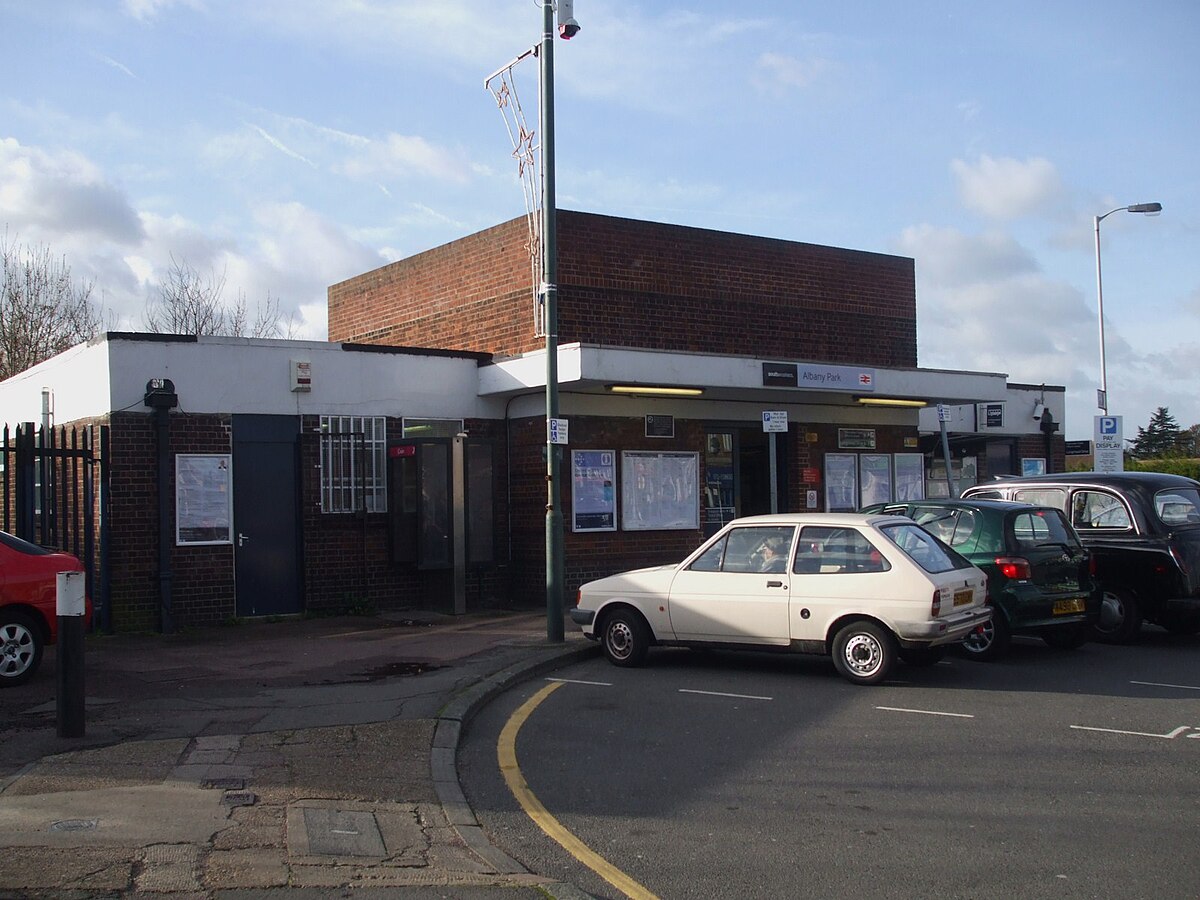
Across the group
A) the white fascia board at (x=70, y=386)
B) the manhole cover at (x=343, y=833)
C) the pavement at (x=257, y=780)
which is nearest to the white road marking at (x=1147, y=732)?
the pavement at (x=257, y=780)

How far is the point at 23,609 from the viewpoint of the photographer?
10383 mm

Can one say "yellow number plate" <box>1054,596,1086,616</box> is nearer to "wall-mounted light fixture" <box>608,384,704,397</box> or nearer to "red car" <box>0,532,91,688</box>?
"wall-mounted light fixture" <box>608,384,704,397</box>

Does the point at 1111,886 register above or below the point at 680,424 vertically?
below

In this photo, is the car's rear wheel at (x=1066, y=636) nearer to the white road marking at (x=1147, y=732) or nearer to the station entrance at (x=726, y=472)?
the white road marking at (x=1147, y=732)

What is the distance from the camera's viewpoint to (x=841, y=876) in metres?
5.55

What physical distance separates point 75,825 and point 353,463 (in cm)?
1095

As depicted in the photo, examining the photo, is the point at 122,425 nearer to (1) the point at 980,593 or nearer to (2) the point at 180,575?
(2) the point at 180,575

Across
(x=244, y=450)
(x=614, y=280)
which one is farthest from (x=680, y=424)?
(x=244, y=450)

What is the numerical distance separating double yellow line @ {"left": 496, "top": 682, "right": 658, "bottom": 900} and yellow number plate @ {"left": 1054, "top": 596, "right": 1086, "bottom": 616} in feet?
18.6

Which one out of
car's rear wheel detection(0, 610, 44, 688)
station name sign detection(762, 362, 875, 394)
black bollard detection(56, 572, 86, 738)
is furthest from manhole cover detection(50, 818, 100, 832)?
station name sign detection(762, 362, 875, 394)

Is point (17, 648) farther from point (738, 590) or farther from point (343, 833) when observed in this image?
point (738, 590)

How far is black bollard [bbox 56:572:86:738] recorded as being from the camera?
809 centimetres

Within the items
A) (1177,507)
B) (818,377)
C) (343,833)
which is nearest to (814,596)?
(1177,507)

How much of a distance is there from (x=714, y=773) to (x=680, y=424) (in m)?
11.7
